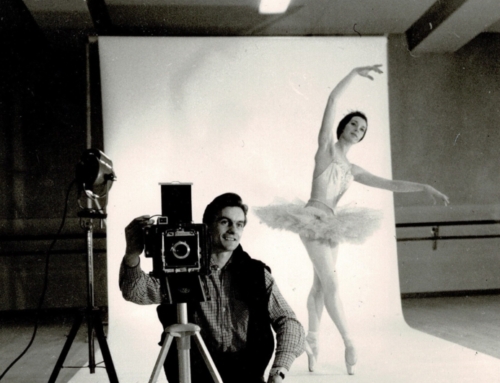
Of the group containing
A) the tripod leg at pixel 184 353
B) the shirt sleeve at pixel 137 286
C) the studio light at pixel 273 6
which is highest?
the studio light at pixel 273 6

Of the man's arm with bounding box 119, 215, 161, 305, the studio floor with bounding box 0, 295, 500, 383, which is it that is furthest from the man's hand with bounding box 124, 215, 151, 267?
the studio floor with bounding box 0, 295, 500, 383

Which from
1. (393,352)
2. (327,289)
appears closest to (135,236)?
(327,289)

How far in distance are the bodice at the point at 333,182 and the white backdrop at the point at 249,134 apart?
451 millimetres

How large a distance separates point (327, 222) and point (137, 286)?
77.3 inches

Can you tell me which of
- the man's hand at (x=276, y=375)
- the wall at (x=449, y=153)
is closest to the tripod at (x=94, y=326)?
the man's hand at (x=276, y=375)

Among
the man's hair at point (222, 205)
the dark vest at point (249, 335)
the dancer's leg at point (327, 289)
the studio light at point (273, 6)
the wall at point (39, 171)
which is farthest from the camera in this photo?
the wall at point (39, 171)

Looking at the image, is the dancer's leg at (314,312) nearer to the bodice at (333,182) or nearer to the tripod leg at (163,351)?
the bodice at (333,182)

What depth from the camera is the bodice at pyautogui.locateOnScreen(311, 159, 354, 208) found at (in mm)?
3691

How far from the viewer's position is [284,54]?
4.33m

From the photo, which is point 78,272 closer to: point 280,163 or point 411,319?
point 280,163

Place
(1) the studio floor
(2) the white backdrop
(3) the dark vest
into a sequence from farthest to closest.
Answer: (2) the white backdrop
(1) the studio floor
(3) the dark vest

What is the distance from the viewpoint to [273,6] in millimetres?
4602

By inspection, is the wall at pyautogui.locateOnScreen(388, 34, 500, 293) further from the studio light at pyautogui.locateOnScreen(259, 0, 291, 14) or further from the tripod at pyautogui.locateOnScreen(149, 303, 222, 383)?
the tripod at pyautogui.locateOnScreen(149, 303, 222, 383)

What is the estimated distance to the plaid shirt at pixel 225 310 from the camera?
66.2 inches
